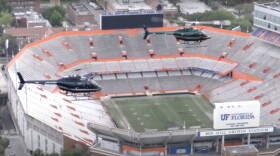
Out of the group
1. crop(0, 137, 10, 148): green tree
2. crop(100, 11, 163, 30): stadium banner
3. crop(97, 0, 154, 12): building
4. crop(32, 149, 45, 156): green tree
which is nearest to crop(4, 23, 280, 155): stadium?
crop(100, 11, 163, 30): stadium banner

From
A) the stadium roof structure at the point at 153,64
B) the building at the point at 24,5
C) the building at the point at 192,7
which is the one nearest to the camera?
the stadium roof structure at the point at 153,64

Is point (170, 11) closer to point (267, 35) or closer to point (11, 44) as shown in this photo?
point (11, 44)

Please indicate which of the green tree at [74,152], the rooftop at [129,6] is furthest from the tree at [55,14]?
the green tree at [74,152]

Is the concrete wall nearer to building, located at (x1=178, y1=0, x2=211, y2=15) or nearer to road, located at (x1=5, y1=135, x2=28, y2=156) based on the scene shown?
road, located at (x1=5, y1=135, x2=28, y2=156)

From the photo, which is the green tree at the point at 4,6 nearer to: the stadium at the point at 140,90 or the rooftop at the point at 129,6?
the rooftop at the point at 129,6

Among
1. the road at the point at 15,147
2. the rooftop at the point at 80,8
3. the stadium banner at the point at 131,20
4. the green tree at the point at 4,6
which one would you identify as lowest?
the road at the point at 15,147

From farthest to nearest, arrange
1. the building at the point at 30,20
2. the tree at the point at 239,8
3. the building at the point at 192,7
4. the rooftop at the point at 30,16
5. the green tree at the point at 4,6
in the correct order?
the tree at the point at 239,8 < the building at the point at 192,7 < the green tree at the point at 4,6 < the rooftop at the point at 30,16 < the building at the point at 30,20

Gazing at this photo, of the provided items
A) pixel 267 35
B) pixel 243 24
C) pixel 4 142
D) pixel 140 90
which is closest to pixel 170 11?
pixel 243 24
